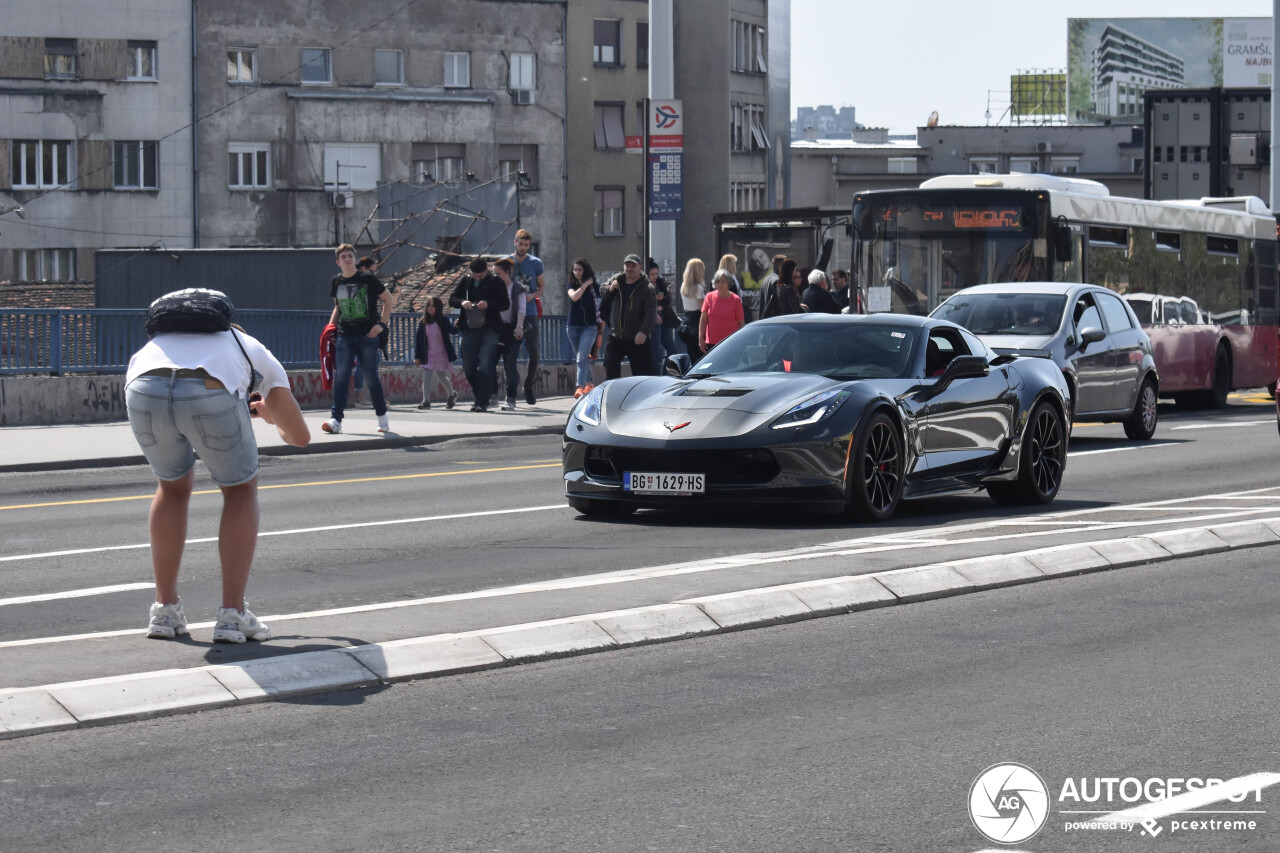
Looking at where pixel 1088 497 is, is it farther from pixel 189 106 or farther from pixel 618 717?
pixel 189 106

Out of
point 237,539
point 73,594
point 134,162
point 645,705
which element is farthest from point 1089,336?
point 134,162

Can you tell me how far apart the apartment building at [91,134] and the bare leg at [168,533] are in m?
56.4

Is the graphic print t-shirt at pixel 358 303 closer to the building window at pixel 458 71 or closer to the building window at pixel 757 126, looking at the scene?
the building window at pixel 458 71

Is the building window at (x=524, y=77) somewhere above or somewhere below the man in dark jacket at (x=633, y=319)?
above

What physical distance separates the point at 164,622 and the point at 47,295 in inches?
1425

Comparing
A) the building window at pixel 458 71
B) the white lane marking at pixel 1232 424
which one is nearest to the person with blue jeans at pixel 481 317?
the white lane marking at pixel 1232 424

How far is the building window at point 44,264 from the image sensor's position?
62.7 meters

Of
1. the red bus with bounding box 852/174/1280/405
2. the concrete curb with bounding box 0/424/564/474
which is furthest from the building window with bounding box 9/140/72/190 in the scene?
the concrete curb with bounding box 0/424/564/474

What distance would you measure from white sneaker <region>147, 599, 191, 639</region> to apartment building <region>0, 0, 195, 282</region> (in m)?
56.5

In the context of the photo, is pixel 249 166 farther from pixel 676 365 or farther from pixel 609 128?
pixel 676 365

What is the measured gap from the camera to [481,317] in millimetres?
23266

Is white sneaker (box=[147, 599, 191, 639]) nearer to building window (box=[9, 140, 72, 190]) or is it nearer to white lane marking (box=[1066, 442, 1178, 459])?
white lane marking (box=[1066, 442, 1178, 459])

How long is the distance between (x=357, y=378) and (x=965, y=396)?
13941mm

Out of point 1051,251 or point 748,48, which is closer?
point 1051,251
